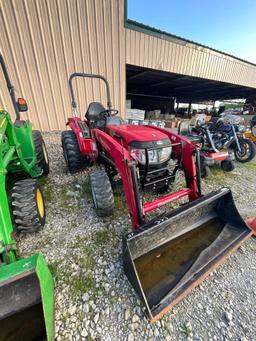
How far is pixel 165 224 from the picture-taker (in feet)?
4.82

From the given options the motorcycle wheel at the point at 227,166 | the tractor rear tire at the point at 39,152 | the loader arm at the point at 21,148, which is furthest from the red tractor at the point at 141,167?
the motorcycle wheel at the point at 227,166

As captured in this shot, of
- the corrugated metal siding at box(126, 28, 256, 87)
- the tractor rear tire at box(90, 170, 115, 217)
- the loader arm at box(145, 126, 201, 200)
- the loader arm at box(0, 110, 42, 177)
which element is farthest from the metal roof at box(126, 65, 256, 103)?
the tractor rear tire at box(90, 170, 115, 217)

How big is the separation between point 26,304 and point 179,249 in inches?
50.8

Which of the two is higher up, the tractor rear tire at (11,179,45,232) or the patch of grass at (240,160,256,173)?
the tractor rear tire at (11,179,45,232)

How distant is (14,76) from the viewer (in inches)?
195

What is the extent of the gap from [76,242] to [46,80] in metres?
5.45

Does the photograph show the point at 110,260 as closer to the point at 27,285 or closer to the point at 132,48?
the point at 27,285

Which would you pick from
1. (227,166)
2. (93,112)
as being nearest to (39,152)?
(93,112)

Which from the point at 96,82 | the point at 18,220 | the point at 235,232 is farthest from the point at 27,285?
the point at 96,82

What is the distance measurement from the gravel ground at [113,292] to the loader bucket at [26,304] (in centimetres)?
18

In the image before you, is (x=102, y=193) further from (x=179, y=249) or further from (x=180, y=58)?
(x=180, y=58)

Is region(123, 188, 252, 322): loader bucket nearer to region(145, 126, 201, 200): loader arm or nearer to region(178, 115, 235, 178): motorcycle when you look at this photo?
region(145, 126, 201, 200): loader arm

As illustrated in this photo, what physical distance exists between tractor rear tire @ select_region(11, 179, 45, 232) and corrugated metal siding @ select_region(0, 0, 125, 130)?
15.6 feet

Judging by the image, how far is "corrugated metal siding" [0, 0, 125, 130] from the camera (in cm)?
463
